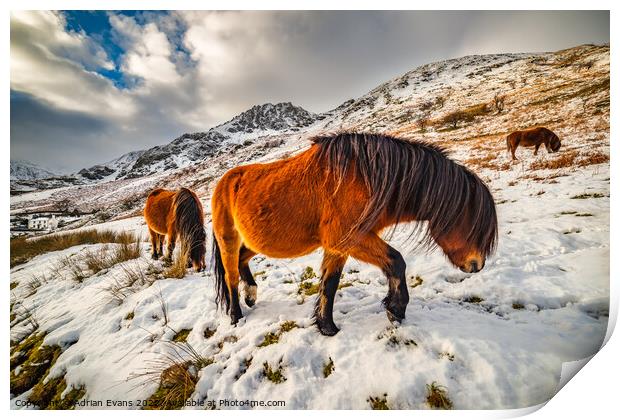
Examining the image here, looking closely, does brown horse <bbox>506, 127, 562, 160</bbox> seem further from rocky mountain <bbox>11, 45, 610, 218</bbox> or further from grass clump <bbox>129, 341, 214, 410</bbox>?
grass clump <bbox>129, 341, 214, 410</bbox>

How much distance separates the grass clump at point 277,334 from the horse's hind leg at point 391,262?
0.93m

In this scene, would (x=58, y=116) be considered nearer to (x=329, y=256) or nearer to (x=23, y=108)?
(x=23, y=108)

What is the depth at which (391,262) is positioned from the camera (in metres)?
1.75

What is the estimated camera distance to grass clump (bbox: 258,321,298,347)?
1.98 m

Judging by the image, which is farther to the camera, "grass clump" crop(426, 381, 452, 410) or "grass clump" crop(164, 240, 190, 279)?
"grass clump" crop(164, 240, 190, 279)

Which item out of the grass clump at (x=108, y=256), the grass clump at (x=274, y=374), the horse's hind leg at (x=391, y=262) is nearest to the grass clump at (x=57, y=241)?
the grass clump at (x=108, y=256)

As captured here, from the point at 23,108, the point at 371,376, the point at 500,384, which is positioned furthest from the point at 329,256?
the point at 23,108

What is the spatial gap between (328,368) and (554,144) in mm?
4355

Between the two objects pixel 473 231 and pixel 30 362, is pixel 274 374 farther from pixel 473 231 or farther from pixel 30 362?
pixel 30 362

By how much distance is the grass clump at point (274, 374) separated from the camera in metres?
1.73

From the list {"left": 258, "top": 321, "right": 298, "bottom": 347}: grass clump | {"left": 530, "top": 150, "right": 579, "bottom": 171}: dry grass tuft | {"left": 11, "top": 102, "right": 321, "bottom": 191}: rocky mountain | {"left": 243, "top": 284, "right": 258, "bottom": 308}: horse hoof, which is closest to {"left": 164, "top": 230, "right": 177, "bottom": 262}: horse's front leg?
{"left": 11, "top": 102, "right": 321, "bottom": 191}: rocky mountain

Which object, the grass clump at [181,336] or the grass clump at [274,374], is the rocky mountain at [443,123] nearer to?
the grass clump at [274,374]

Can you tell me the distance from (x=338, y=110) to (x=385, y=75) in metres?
0.89
